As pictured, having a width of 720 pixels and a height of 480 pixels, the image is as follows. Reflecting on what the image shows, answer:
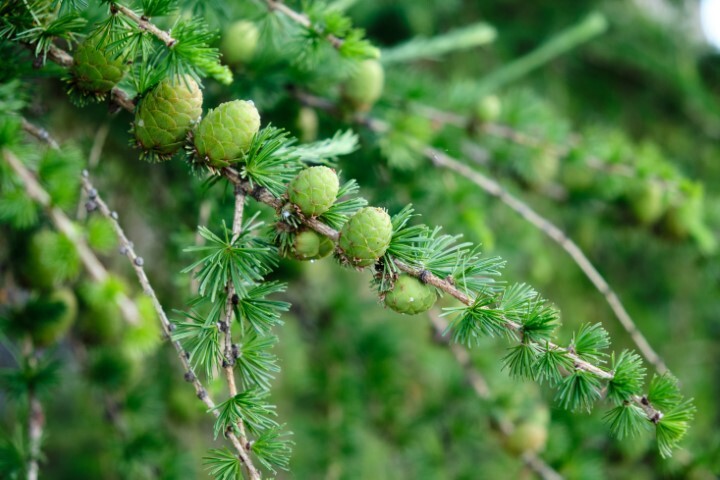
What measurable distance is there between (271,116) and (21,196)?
16.2 inches

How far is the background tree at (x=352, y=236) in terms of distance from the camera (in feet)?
1.96

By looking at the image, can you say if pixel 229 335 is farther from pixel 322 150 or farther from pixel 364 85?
pixel 364 85

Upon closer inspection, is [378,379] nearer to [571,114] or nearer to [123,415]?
[123,415]

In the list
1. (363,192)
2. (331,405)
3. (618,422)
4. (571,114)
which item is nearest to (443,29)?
(571,114)

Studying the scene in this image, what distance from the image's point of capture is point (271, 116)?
107 centimetres

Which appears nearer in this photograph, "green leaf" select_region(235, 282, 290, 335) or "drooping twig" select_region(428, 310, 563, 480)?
"green leaf" select_region(235, 282, 290, 335)

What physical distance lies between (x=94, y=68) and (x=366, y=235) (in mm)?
310

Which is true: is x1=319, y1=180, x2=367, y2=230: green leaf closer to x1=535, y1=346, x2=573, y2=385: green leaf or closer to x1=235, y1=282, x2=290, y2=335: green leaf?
x1=235, y1=282, x2=290, y2=335: green leaf

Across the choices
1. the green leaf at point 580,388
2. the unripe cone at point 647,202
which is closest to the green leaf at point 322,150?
the green leaf at point 580,388

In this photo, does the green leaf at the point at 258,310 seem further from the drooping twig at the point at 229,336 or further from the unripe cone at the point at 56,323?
the unripe cone at the point at 56,323

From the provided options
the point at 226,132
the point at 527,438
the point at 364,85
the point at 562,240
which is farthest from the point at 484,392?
the point at 226,132

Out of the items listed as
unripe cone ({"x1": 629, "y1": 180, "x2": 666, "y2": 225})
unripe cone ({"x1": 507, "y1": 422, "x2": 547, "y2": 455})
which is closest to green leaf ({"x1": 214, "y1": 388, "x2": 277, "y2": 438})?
unripe cone ({"x1": 507, "y1": 422, "x2": 547, "y2": 455})

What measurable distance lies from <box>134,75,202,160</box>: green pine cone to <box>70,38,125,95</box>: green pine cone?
0.13 feet

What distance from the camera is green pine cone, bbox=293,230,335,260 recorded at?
2.00 ft
